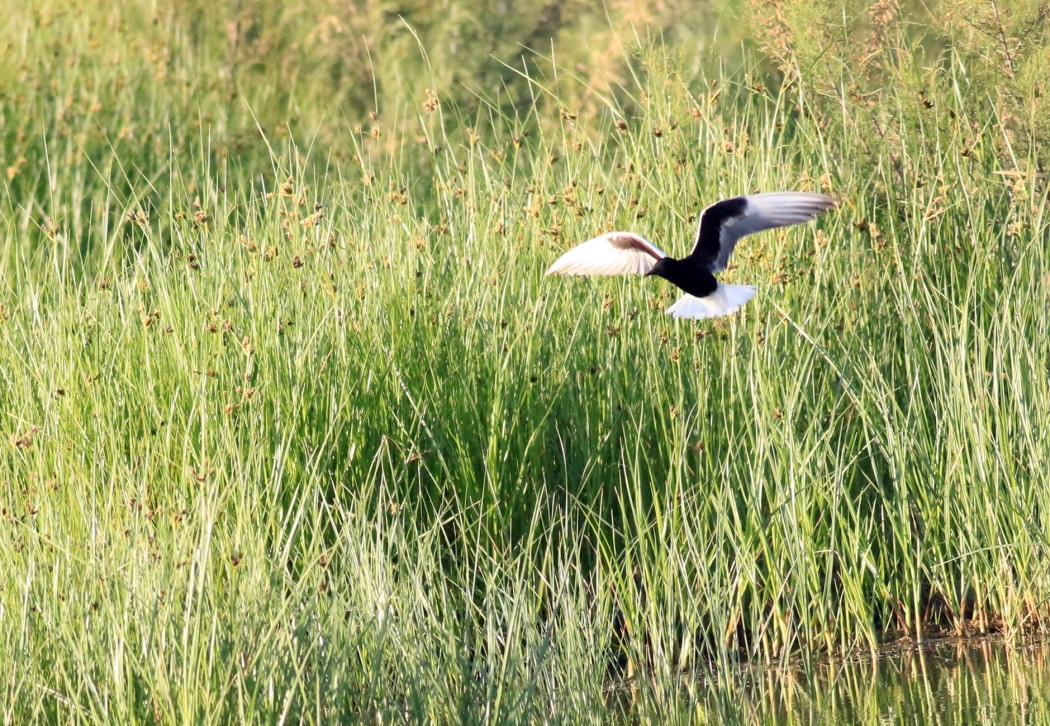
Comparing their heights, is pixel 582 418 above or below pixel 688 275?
below

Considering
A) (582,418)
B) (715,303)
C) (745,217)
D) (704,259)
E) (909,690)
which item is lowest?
(909,690)

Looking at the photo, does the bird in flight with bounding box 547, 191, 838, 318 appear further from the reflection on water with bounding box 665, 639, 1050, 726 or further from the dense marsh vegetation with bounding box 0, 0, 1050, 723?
the reflection on water with bounding box 665, 639, 1050, 726

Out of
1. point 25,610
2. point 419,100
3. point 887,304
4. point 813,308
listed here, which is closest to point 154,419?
point 25,610

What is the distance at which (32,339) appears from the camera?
404cm

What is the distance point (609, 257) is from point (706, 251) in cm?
31

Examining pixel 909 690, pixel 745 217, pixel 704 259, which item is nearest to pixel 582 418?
pixel 704 259

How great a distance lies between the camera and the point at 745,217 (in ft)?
10.8

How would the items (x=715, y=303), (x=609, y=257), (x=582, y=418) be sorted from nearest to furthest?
(x=609, y=257) → (x=715, y=303) → (x=582, y=418)

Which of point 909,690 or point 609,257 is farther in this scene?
point 909,690

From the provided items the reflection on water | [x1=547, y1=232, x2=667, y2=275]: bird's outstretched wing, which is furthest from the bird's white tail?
the reflection on water

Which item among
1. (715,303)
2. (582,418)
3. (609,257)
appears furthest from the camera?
(582,418)

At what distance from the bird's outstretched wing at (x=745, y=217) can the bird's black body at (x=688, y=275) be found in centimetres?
4

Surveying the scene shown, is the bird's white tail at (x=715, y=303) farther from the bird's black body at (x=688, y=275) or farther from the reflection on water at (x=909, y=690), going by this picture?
the reflection on water at (x=909, y=690)

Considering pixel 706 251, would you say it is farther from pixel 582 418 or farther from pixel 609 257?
pixel 582 418
